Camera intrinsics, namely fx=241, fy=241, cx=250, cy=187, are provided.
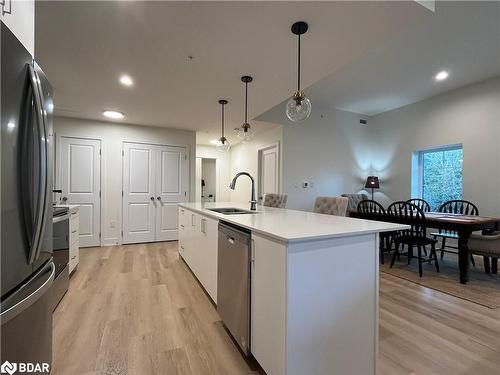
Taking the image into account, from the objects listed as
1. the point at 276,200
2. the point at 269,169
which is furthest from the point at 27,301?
the point at 269,169

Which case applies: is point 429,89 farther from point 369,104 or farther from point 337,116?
point 337,116

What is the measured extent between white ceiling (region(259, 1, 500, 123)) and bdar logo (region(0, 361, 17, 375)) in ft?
12.4

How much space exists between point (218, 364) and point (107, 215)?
3972 millimetres

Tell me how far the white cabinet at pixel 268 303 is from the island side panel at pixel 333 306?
4cm

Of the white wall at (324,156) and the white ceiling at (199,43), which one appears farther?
the white wall at (324,156)

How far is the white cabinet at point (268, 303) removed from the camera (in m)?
1.14

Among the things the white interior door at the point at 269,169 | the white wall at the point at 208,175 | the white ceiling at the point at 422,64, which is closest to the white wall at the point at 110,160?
the white interior door at the point at 269,169

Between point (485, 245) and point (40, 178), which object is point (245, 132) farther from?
point (485, 245)

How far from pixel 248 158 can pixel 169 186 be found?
6.85ft

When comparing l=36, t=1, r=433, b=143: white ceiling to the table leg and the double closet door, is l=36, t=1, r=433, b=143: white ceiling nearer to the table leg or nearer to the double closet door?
the double closet door

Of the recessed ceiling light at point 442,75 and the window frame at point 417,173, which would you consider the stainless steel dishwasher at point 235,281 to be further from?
the window frame at point 417,173

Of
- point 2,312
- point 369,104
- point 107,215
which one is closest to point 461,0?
point 369,104


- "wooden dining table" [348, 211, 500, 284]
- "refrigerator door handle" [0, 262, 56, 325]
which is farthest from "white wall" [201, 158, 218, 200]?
"refrigerator door handle" [0, 262, 56, 325]

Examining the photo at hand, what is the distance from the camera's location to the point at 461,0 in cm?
224
